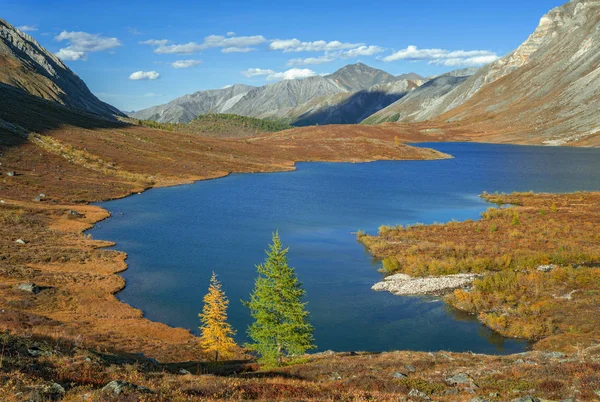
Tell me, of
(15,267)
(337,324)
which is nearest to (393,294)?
(337,324)

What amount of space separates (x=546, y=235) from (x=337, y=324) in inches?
1421

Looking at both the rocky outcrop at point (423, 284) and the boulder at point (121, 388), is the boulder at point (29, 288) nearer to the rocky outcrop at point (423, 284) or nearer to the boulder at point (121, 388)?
the rocky outcrop at point (423, 284)

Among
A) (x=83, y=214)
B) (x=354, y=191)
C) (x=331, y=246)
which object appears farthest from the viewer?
(x=354, y=191)

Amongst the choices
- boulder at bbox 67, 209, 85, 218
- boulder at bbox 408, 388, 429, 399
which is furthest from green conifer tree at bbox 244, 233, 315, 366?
boulder at bbox 67, 209, 85, 218

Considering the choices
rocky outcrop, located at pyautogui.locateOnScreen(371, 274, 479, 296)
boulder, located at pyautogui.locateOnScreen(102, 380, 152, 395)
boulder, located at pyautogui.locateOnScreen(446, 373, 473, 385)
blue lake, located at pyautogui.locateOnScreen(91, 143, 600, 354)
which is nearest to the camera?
boulder, located at pyautogui.locateOnScreen(102, 380, 152, 395)

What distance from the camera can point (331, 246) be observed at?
196ft

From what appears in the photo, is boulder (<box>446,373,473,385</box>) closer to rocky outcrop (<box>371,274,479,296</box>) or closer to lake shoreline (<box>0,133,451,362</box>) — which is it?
lake shoreline (<box>0,133,451,362</box>)

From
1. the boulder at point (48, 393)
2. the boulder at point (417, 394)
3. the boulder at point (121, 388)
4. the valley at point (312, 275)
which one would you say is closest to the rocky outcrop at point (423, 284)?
the valley at point (312, 275)

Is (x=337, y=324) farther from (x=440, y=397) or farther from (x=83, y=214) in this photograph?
(x=83, y=214)

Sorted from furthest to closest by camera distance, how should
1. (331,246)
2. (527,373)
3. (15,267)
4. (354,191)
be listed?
(354,191) → (331,246) → (15,267) → (527,373)

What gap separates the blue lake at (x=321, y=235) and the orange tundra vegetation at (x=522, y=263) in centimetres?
249

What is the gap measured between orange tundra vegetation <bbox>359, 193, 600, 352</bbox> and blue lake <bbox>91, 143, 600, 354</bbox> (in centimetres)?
249

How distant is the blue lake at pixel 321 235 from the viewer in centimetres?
3788

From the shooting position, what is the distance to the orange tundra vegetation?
37031 mm
